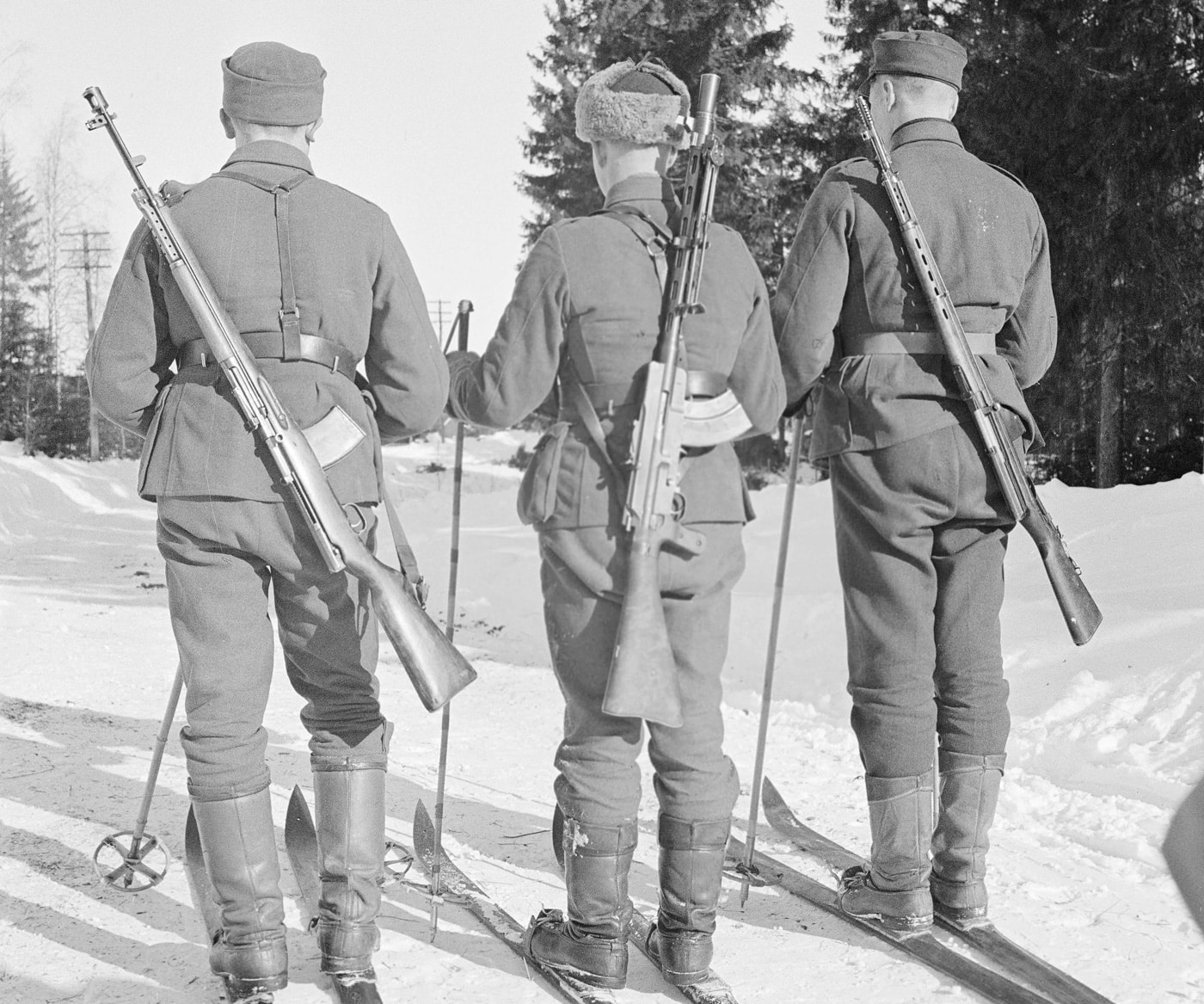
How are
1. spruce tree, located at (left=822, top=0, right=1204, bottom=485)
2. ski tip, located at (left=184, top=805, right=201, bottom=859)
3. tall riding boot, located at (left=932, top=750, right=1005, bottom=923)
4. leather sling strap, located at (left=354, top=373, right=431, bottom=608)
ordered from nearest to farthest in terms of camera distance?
leather sling strap, located at (left=354, top=373, right=431, bottom=608) → ski tip, located at (left=184, top=805, right=201, bottom=859) → tall riding boot, located at (left=932, top=750, right=1005, bottom=923) → spruce tree, located at (left=822, top=0, right=1204, bottom=485)

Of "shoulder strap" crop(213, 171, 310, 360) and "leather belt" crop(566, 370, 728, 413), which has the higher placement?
"shoulder strap" crop(213, 171, 310, 360)

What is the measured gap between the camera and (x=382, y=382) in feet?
11.1

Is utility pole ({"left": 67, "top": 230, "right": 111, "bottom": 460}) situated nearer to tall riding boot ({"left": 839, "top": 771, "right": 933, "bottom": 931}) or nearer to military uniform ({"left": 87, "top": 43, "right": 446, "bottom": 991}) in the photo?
military uniform ({"left": 87, "top": 43, "right": 446, "bottom": 991})

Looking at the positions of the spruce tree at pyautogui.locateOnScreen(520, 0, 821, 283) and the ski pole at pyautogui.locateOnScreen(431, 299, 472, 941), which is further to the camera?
the spruce tree at pyautogui.locateOnScreen(520, 0, 821, 283)

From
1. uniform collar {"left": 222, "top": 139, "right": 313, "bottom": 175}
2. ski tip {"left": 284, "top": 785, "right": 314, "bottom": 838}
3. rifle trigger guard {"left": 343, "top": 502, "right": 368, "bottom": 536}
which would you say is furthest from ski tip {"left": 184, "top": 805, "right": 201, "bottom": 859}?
uniform collar {"left": 222, "top": 139, "right": 313, "bottom": 175}

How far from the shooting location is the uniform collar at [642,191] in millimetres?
3236

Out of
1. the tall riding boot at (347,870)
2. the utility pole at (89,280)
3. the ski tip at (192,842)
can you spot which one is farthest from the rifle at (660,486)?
the utility pole at (89,280)

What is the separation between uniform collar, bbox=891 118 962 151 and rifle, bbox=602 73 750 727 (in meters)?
0.93

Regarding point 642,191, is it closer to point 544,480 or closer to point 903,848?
point 544,480

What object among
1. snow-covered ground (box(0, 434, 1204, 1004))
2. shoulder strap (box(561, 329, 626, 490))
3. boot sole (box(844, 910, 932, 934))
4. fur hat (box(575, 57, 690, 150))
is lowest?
snow-covered ground (box(0, 434, 1204, 1004))

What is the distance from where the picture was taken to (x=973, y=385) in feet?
12.0

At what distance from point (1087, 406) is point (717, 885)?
15661 mm

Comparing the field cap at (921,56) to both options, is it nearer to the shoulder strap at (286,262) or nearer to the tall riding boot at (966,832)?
the shoulder strap at (286,262)

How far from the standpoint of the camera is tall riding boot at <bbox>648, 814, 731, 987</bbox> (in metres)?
3.23
